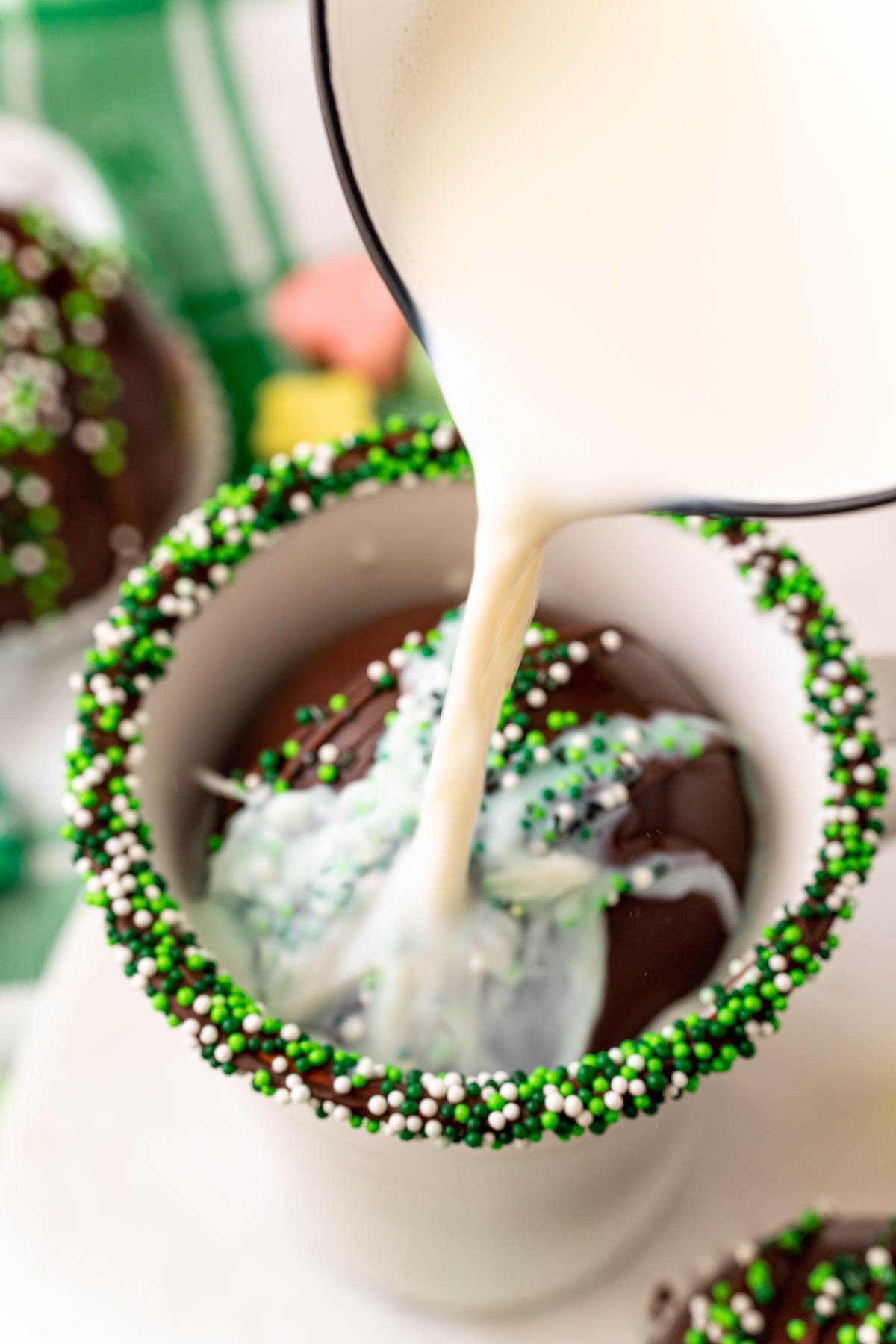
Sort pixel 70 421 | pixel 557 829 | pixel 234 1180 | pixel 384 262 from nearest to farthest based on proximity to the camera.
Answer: pixel 384 262 → pixel 557 829 → pixel 234 1180 → pixel 70 421

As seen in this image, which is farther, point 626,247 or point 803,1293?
point 803,1293

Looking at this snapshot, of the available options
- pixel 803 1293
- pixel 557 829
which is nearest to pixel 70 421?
pixel 557 829

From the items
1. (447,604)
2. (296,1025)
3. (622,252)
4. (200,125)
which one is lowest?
(296,1025)

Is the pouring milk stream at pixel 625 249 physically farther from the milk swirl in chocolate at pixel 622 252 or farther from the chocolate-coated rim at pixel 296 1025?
the chocolate-coated rim at pixel 296 1025

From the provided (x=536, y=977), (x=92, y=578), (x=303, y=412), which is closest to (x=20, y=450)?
(x=92, y=578)

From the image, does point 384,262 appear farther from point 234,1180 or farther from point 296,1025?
point 234,1180

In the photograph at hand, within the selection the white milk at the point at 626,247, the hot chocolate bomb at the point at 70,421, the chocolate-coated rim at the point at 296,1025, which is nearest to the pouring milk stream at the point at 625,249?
the white milk at the point at 626,247
